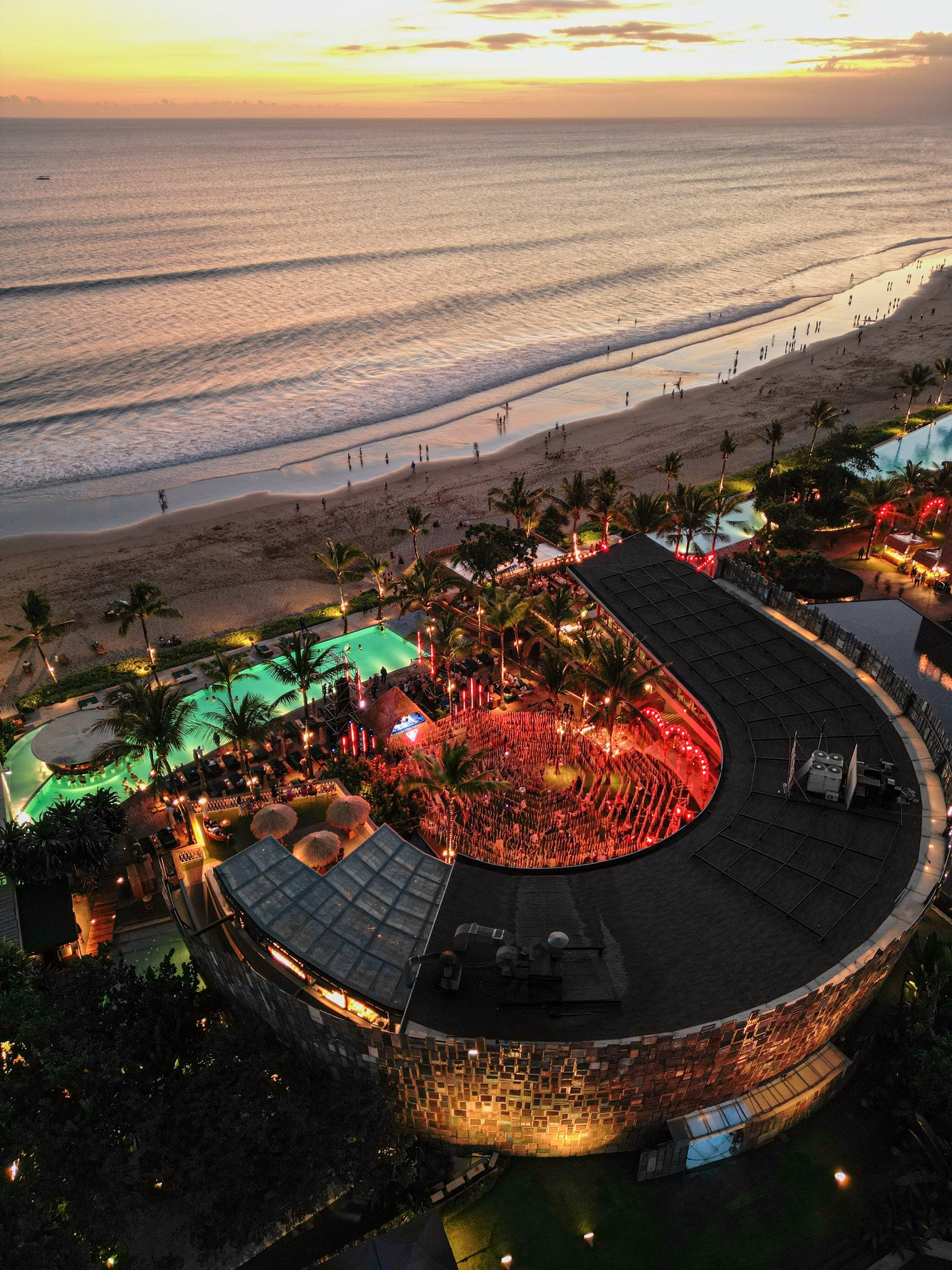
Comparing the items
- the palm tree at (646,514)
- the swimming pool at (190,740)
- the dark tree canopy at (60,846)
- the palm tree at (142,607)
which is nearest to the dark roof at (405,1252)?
the dark tree canopy at (60,846)

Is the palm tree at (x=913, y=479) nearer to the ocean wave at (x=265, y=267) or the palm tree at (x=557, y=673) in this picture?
the palm tree at (x=557, y=673)

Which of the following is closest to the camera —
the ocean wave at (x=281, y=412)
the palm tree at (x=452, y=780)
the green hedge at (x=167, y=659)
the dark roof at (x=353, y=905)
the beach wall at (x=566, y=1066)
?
the beach wall at (x=566, y=1066)

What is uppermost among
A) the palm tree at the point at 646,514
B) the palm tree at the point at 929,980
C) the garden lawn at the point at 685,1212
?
the palm tree at the point at 646,514

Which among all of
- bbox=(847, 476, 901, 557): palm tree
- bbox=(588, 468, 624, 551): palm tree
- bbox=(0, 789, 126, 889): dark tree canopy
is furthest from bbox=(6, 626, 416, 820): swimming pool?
bbox=(847, 476, 901, 557): palm tree

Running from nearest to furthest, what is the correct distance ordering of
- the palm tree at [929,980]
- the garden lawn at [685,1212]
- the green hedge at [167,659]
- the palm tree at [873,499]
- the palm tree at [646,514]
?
the garden lawn at [685,1212]
the palm tree at [929,980]
the green hedge at [167,659]
the palm tree at [646,514]
the palm tree at [873,499]

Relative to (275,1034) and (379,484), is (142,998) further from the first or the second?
(379,484)

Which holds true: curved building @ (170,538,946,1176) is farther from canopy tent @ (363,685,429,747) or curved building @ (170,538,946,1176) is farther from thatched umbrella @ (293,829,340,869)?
canopy tent @ (363,685,429,747)

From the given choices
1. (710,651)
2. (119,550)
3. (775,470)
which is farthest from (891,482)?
(119,550)
